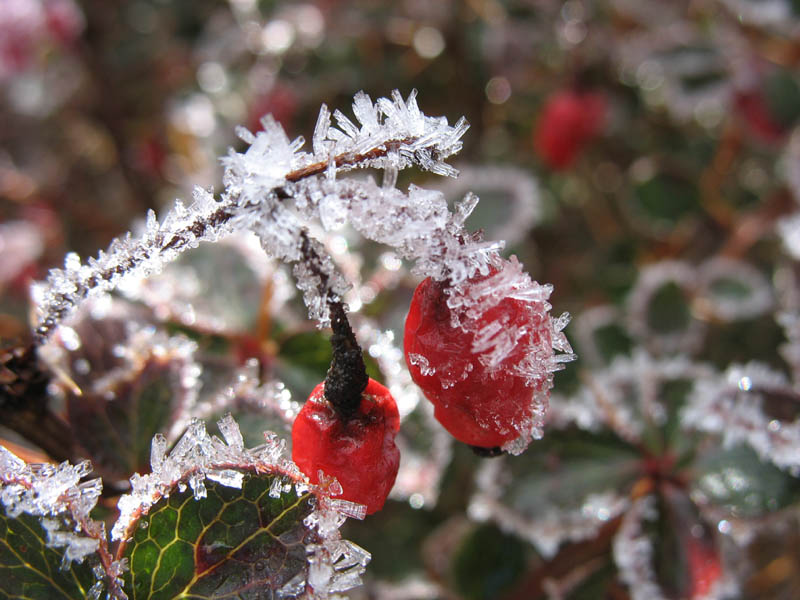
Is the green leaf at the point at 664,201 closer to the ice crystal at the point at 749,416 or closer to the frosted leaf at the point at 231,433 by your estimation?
the ice crystal at the point at 749,416

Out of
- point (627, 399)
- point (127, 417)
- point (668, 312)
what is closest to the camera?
point (127, 417)

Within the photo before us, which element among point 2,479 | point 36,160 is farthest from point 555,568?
point 36,160

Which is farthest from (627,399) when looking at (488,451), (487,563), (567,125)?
(567,125)

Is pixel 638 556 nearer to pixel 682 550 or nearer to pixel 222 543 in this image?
pixel 682 550

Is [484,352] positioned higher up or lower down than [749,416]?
lower down

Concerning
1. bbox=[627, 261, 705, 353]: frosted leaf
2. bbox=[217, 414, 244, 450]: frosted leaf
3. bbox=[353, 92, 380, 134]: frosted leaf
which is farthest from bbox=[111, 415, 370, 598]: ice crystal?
bbox=[627, 261, 705, 353]: frosted leaf

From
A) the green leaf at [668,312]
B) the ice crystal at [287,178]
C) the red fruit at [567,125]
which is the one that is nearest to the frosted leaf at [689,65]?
the red fruit at [567,125]

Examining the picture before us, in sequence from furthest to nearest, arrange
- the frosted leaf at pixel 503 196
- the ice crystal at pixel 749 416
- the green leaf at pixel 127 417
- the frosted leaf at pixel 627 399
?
the frosted leaf at pixel 503 196, the frosted leaf at pixel 627 399, the ice crystal at pixel 749 416, the green leaf at pixel 127 417
